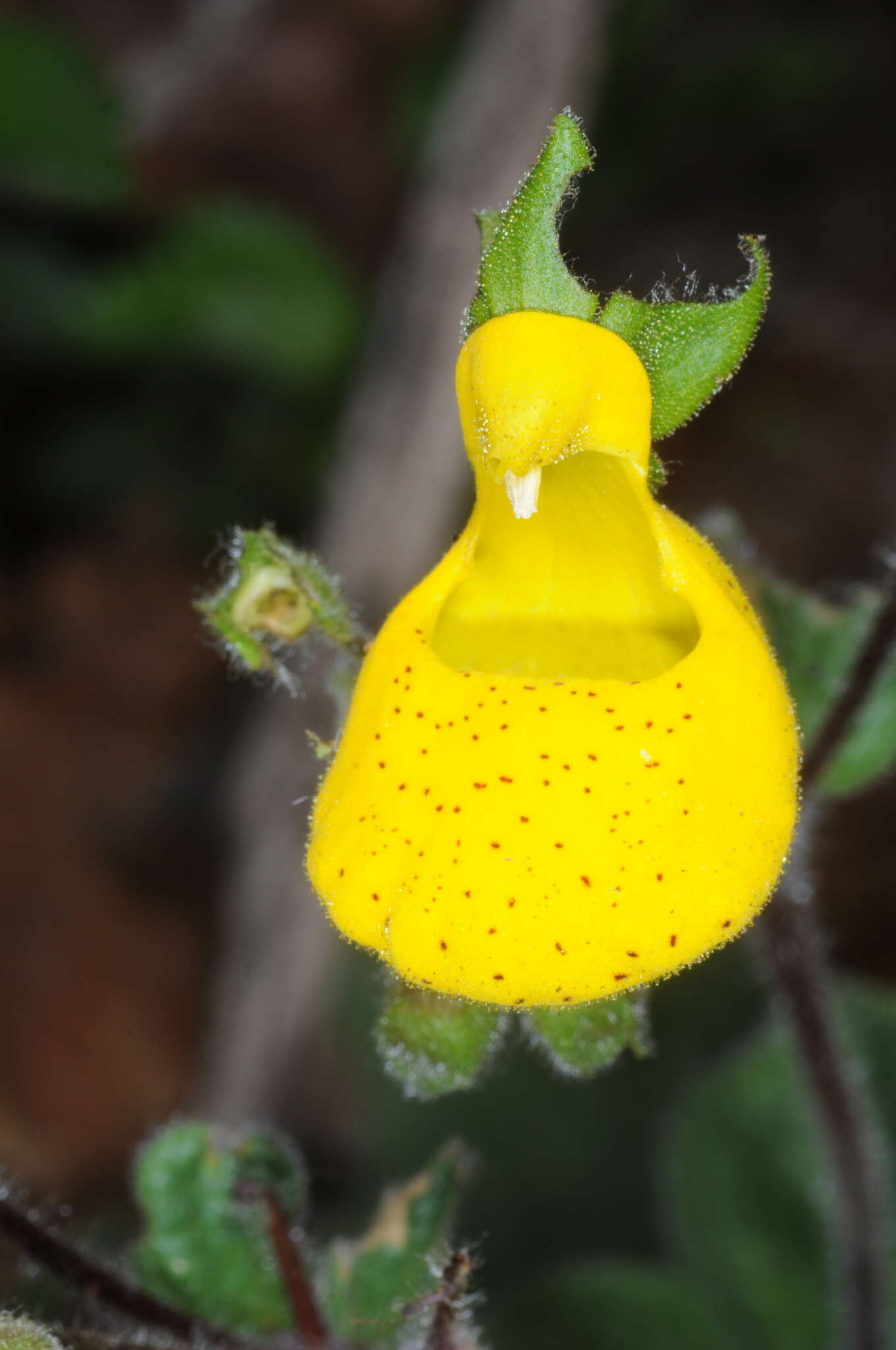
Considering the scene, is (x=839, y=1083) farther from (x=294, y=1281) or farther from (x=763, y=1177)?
(x=294, y=1281)

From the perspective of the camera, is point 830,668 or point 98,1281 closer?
point 98,1281

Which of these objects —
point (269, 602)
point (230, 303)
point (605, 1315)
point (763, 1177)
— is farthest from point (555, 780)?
point (230, 303)

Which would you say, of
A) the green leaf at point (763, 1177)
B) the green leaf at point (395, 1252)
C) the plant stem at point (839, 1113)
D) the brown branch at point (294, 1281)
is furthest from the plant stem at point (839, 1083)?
the brown branch at point (294, 1281)

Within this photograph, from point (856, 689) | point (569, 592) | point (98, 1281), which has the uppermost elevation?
point (569, 592)

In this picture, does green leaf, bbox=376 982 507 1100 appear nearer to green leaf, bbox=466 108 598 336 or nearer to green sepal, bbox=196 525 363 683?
green sepal, bbox=196 525 363 683

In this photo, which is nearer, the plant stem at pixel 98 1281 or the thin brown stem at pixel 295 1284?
the plant stem at pixel 98 1281

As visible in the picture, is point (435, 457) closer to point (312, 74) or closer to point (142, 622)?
point (142, 622)

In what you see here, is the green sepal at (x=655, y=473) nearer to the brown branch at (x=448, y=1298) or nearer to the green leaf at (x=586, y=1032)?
the green leaf at (x=586, y=1032)
